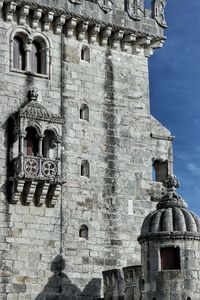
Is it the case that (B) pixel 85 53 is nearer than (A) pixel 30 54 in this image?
No

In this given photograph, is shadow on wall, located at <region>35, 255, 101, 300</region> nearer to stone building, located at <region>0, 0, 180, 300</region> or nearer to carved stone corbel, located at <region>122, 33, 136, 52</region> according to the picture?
stone building, located at <region>0, 0, 180, 300</region>

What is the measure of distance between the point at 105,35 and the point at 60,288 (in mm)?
11861

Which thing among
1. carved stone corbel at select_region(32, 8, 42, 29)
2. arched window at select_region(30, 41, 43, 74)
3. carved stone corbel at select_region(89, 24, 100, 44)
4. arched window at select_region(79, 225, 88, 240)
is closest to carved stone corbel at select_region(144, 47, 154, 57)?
carved stone corbel at select_region(89, 24, 100, 44)

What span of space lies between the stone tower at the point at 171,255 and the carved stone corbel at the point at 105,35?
32.6ft

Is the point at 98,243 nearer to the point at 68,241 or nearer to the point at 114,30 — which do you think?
the point at 68,241

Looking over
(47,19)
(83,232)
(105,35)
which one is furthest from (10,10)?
(83,232)

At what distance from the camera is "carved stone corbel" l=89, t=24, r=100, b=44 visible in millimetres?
37969

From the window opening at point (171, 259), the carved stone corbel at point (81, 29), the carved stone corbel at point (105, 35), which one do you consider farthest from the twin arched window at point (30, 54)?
the window opening at point (171, 259)

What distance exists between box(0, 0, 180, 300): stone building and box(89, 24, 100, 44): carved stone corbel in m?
0.05

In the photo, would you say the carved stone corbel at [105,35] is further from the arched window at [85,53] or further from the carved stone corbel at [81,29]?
the carved stone corbel at [81,29]

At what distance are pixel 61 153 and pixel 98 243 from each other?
424 cm

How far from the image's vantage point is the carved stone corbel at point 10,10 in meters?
35.6

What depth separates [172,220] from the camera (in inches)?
1249

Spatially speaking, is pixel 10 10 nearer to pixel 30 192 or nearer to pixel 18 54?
pixel 18 54
